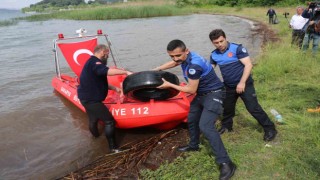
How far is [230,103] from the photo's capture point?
14.7 feet

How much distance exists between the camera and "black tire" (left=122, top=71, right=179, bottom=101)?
443 cm

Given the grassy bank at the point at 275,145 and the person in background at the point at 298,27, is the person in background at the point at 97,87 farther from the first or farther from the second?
the person in background at the point at 298,27

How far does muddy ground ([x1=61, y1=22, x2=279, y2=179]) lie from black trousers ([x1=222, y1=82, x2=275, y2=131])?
729 millimetres

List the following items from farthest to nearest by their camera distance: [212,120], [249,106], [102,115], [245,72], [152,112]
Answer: [152,112], [102,115], [249,106], [245,72], [212,120]

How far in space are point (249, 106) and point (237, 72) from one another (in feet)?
1.55

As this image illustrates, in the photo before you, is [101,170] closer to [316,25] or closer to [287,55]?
[287,55]

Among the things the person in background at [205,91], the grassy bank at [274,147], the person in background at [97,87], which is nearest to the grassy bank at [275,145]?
the grassy bank at [274,147]

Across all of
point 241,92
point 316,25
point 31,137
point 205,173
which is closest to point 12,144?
point 31,137

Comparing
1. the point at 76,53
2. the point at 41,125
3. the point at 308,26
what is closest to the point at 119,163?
the point at 41,125

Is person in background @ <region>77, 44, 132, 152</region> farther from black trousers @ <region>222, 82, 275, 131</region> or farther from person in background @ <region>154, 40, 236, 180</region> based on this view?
black trousers @ <region>222, 82, 275, 131</region>

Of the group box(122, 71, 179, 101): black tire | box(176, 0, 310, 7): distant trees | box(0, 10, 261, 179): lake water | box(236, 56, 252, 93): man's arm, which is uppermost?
box(176, 0, 310, 7): distant trees

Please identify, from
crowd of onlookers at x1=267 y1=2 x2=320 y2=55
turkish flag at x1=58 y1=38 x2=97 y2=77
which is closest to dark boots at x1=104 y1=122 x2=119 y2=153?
turkish flag at x1=58 y1=38 x2=97 y2=77

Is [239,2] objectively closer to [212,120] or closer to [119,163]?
[119,163]

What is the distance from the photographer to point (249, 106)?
13.7 feet
